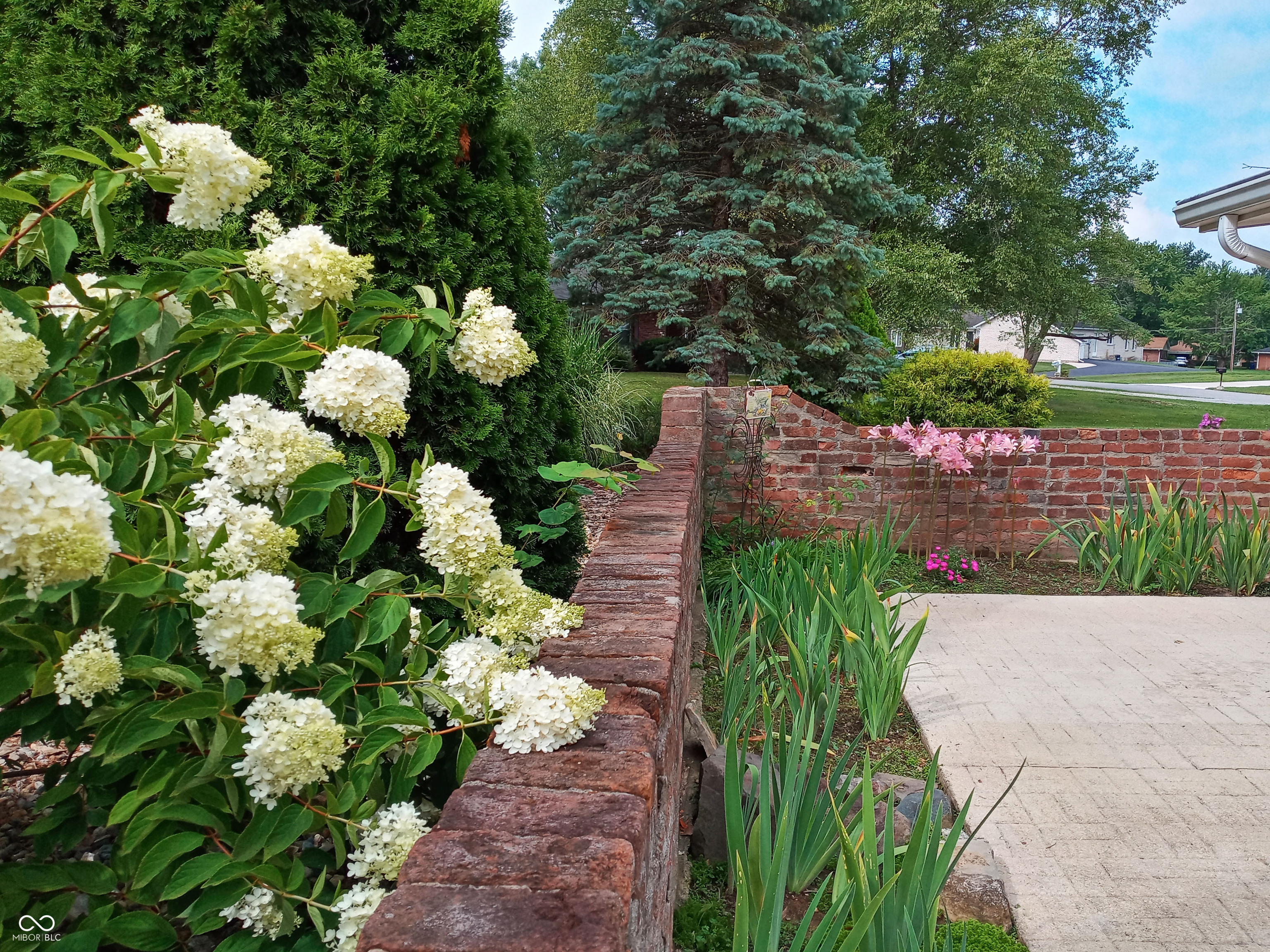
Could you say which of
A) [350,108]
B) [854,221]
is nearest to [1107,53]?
[854,221]

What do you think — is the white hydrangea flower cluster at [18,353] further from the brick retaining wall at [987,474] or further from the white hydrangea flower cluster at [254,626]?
the brick retaining wall at [987,474]

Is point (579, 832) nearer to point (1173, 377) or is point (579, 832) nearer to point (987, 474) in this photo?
point (987, 474)

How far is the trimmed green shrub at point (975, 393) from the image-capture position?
286 inches

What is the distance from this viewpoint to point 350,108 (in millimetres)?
2262

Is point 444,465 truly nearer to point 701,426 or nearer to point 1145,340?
point 701,426

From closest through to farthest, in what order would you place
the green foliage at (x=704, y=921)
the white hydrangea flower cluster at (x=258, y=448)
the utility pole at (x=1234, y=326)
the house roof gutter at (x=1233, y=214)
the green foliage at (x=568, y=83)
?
the white hydrangea flower cluster at (x=258, y=448)
the green foliage at (x=704, y=921)
the house roof gutter at (x=1233, y=214)
the green foliage at (x=568, y=83)
the utility pole at (x=1234, y=326)

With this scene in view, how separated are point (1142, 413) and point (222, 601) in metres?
18.3

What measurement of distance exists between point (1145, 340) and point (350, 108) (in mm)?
73684

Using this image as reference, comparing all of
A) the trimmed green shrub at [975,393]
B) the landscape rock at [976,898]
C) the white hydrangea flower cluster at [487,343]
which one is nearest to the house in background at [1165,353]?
the trimmed green shrub at [975,393]

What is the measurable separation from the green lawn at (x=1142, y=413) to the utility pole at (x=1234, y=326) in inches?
1793

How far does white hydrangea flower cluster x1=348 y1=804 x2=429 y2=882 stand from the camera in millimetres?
1089

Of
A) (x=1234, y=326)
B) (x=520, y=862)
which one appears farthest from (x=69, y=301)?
(x=1234, y=326)

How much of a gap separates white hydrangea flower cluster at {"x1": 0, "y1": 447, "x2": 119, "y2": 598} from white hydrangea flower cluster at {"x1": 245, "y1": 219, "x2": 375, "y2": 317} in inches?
23.0

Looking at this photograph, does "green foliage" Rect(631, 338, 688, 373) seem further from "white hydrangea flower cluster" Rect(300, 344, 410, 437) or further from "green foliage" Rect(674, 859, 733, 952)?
"white hydrangea flower cluster" Rect(300, 344, 410, 437)
